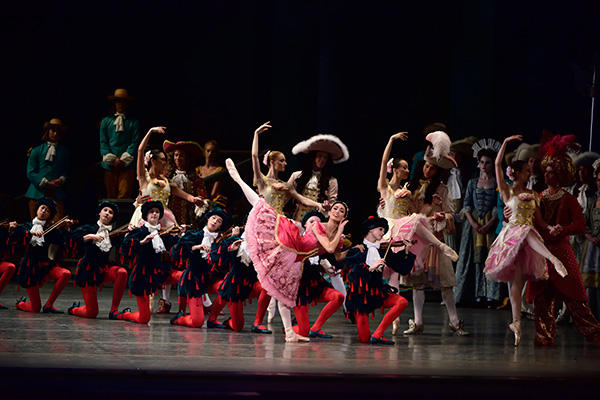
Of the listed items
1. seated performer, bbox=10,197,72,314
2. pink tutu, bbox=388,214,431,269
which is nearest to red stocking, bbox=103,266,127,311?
seated performer, bbox=10,197,72,314

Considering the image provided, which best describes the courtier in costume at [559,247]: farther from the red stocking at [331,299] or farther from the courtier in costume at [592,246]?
the red stocking at [331,299]

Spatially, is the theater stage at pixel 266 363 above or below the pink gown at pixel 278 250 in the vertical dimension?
below

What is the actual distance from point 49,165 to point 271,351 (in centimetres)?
576

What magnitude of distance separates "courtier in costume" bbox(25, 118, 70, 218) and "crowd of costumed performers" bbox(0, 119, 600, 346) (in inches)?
83.6

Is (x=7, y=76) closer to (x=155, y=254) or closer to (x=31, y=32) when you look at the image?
(x=31, y=32)

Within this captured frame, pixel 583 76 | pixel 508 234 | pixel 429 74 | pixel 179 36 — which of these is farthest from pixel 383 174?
pixel 179 36

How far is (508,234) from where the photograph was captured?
7.29m

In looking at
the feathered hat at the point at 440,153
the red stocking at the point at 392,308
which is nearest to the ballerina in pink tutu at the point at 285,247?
the red stocking at the point at 392,308

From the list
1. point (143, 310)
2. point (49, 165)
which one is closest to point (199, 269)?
point (143, 310)

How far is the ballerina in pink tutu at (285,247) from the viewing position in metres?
7.08

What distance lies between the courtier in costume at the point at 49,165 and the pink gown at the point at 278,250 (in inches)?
187

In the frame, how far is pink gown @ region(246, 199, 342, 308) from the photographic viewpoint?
7082mm

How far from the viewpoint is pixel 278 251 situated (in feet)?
23.3

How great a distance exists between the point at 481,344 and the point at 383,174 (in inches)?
66.6
